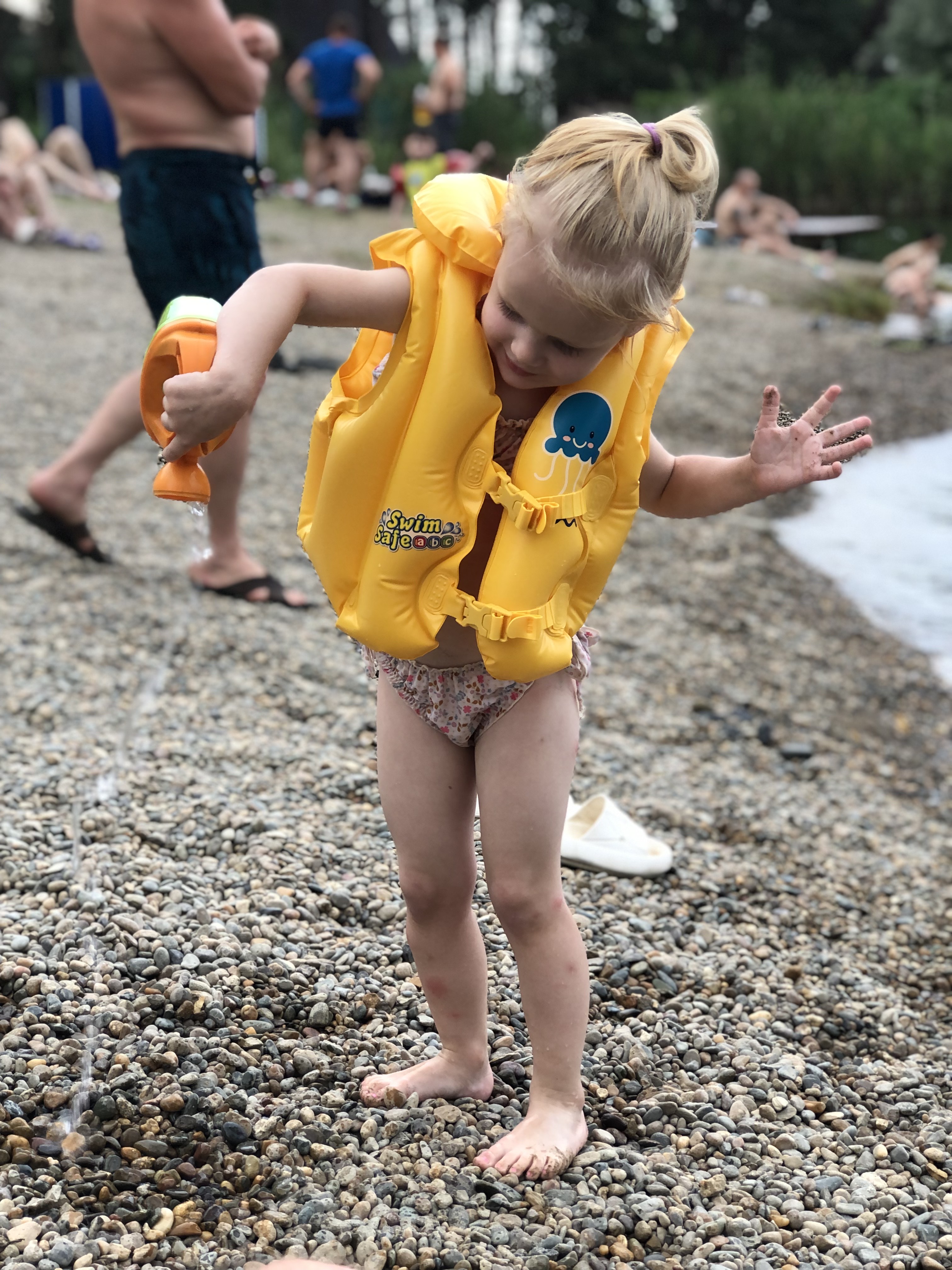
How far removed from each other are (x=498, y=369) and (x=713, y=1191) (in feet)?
5.02

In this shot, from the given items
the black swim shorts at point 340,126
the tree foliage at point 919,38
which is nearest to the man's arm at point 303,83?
the black swim shorts at point 340,126

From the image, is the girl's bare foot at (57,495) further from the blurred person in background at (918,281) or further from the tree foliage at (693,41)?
the tree foliage at (693,41)

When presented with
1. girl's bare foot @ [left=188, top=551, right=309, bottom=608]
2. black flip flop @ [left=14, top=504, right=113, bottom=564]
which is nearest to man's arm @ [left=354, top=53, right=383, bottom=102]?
black flip flop @ [left=14, top=504, right=113, bottom=564]

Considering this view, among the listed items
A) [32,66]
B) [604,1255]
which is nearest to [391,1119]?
[604,1255]

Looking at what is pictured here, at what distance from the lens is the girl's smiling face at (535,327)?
190 centimetres

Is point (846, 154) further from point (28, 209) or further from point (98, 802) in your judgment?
point (98, 802)

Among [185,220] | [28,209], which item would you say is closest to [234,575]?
[185,220]

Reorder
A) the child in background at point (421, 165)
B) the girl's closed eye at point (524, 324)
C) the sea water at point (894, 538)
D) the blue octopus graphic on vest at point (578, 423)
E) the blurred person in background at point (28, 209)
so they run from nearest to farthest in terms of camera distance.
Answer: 1. the girl's closed eye at point (524, 324)
2. the blue octopus graphic on vest at point (578, 423)
3. the sea water at point (894, 538)
4. the blurred person in background at point (28, 209)
5. the child in background at point (421, 165)

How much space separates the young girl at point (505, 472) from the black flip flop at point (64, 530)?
322cm

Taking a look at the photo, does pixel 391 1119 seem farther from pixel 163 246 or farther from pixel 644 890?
pixel 163 246

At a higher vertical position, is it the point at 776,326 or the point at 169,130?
the point at 169,130

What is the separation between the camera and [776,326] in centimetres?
1591

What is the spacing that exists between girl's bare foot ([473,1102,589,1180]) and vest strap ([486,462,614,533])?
1089mm

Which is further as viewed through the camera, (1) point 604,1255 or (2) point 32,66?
(2) point 32,66
